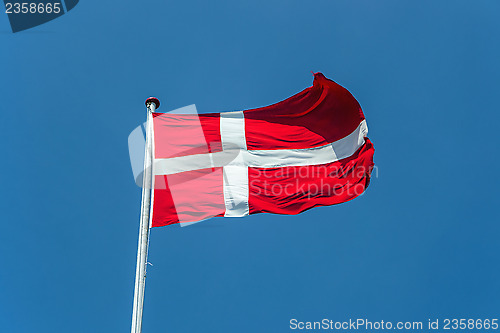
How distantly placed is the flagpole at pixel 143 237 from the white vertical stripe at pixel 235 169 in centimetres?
234

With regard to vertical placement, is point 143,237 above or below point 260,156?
below

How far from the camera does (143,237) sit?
10141mm

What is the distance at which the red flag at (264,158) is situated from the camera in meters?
12.7

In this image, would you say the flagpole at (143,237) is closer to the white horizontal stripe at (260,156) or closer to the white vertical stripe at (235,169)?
the white horizontal stripe at (260,156)

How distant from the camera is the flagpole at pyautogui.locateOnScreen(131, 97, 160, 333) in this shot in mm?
9266

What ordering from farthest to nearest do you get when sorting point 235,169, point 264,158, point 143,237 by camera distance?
point 264,158
point 235,169
point 143,237

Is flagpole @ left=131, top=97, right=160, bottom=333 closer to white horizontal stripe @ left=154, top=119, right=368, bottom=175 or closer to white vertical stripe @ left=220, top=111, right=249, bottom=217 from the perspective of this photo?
white horizontal stripe @ left=154, top=119, right=368, bottom=175

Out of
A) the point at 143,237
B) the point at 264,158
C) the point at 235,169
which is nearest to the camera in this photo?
the point at 143,237

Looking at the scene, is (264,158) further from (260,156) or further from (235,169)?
(235,169)

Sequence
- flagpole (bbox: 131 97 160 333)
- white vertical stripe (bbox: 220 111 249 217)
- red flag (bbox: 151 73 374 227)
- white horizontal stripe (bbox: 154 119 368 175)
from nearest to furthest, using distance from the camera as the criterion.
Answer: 1. flagpole (bbox: 131 97 160 333)
2. red flag (bbox: 151 73 374 227)
3. white vertical stripe (bbox: 220 111 249 217)
4. white horizontal stripe (bbox: 154 119 368 175)

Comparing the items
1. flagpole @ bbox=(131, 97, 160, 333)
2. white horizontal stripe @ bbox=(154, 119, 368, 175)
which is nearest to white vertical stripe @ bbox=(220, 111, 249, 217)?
white horizontal stripe @ bbox=(154, 119, 368, 175)

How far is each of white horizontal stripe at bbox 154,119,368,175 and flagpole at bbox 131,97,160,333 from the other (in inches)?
55.0

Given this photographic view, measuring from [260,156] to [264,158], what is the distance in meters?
0.13

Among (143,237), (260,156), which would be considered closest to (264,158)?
(260,156)
